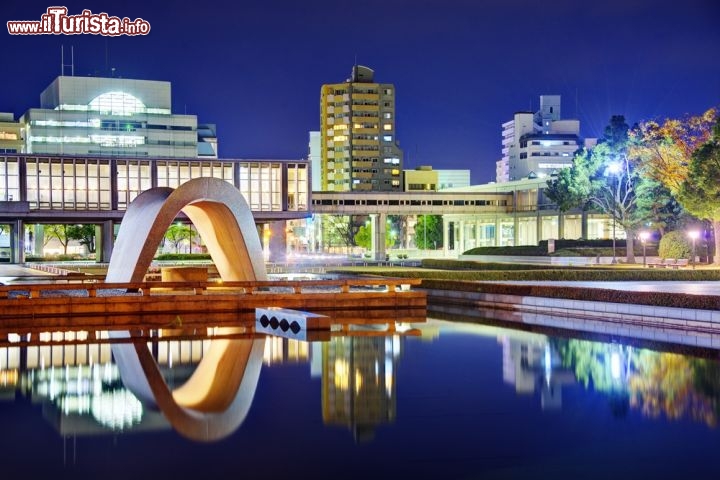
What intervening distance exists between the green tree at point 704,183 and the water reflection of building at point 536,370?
88.5ft

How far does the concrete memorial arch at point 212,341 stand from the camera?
15.0 meters

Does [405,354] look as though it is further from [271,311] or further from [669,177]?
[669,177]

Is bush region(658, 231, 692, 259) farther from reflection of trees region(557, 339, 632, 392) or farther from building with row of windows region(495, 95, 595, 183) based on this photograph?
building with row of windows region(495, 95, 595, 183)

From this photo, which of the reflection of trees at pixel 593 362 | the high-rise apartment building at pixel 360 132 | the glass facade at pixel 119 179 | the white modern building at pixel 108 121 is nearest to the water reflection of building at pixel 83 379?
the reflection of trees at pixel 593 362

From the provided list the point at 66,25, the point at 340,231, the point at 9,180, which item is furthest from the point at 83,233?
the point at 340,231

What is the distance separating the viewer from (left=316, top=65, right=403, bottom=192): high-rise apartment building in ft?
554

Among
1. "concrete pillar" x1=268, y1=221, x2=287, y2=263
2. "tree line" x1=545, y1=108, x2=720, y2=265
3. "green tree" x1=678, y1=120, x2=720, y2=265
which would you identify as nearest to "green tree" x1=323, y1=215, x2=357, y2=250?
"concrete pillar" x1=268, y1=221, x2=287, y2=263

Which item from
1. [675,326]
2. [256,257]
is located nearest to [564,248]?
[256,257]

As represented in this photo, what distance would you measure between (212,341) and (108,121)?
110m

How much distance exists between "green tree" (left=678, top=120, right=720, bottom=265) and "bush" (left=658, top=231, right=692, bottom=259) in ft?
26.5

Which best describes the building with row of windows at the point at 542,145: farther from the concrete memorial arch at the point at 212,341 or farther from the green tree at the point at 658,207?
the concrete memorial arch at the point at 212,341

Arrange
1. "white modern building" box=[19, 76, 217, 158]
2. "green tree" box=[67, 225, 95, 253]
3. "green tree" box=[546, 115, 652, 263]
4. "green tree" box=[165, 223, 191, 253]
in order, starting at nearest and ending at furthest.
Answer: "green tree" box=[546, 115, 652, 263]
"green tree" box=[165, 223, 191, 253]
"green tree" box=[67, 225, 95, 253]
"white modern building" box=[19, 76, 217, 158]

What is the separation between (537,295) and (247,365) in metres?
16.3

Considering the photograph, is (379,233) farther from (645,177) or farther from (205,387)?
(205,387)
